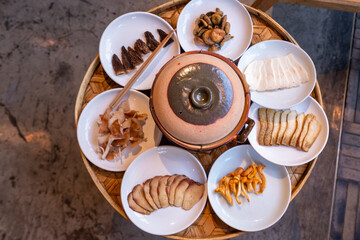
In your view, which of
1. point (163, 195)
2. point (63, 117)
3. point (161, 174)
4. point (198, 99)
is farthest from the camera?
point (63, 117)

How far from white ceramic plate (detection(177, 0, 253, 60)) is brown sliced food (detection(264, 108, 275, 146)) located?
1.34ft

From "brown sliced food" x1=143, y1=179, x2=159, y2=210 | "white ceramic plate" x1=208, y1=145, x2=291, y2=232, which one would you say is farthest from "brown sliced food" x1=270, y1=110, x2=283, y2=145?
"brown sliced food" x1=143, y1=179, x2=159, y2=210

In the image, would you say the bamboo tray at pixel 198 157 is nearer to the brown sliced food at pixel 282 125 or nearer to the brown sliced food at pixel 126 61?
the brown sliced food at pixel 126 61

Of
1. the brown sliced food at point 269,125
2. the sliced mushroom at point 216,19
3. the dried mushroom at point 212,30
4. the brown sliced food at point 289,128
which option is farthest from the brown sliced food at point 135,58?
the brown sliced food at point 289,128

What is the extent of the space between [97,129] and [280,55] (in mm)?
1245

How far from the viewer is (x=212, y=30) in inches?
60.0

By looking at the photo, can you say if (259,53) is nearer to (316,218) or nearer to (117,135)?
(117,135)

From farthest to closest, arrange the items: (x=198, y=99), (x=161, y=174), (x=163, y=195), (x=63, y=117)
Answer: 1. (x=63, y=117)
2. (x=161, y=174)
3. (x=163, y=195)
4. (x=198, y=99)

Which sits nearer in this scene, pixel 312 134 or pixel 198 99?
pixel 198 99

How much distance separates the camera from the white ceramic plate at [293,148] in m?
1.49

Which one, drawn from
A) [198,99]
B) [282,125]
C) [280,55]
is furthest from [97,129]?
[280,55]

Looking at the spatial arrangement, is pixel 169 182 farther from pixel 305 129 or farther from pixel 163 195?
pixel 305 129

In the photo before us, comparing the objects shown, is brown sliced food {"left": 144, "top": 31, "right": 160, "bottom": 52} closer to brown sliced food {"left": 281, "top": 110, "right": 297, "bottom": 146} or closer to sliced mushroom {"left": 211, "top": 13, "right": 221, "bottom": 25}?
sliced mushroom {"left": 211, "top": 13, "right": 221, "bottom": 25}

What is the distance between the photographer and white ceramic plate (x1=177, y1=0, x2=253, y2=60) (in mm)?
1600
